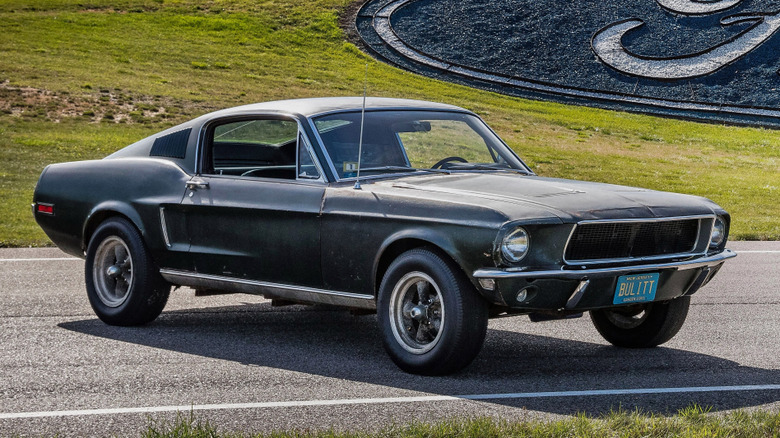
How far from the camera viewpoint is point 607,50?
36.6 meters

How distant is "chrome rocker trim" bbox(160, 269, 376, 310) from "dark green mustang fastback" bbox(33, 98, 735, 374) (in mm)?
12

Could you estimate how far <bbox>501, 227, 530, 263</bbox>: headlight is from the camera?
5457 millimetres

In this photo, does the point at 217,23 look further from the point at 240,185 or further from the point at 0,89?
the point at 240,185

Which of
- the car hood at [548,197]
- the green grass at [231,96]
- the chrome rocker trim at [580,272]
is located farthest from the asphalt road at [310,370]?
the green grass at [231,96]

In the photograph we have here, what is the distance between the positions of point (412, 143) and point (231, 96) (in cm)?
2335

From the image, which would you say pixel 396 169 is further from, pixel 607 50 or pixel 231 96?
pixel 607 50

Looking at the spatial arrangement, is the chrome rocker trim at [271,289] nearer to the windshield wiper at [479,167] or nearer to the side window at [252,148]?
the side window at [252,148]

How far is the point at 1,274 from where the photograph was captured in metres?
9.59

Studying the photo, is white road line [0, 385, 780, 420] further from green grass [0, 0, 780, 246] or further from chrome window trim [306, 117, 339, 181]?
green grass [0, 0, 780, 246]

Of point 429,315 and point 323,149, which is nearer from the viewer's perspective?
point 429,315

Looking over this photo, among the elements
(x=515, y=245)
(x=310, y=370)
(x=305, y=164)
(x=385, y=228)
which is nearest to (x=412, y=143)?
(x=305, y=164)

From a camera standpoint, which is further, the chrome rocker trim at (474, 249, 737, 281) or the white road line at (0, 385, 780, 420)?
the chrome rocker trim at (474, 249, 737, 281)

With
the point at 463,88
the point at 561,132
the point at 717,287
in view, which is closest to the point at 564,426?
the point at 717,287

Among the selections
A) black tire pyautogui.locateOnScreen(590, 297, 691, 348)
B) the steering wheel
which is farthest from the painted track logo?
the steering wheel
